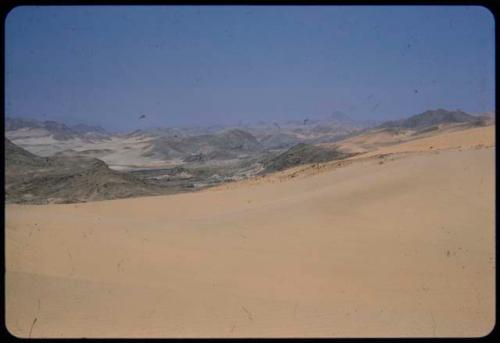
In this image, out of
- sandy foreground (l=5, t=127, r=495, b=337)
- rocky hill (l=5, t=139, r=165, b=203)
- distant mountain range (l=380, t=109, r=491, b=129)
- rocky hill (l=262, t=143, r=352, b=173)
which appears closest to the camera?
sandy foreground (l=5, t=127, r=495, b=337)

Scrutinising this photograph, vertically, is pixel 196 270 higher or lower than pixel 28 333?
lower

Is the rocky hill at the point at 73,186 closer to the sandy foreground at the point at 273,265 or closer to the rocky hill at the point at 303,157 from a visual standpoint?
the sandy foreground at the point at 273,265

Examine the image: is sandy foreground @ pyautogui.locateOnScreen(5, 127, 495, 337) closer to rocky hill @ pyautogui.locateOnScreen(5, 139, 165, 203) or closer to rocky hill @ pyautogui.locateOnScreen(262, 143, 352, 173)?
rocky hill @ pyautogui.locateOnScreen(5, 139, 165, 203)

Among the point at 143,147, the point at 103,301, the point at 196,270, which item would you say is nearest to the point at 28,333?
the point at 103,301

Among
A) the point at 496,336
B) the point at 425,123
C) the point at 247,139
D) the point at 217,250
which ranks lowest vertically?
the point at 247,139

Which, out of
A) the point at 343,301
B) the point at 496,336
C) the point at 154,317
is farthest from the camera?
the point at 343,301

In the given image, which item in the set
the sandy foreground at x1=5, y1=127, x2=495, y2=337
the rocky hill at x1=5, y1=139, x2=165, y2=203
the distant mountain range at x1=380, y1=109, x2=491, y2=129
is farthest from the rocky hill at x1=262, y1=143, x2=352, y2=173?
the distant mountain range at x1=380, y1=109, x2=491, y2=129

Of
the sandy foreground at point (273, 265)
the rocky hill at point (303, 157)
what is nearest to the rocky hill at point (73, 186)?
the sandy foreground at point (273, 265)

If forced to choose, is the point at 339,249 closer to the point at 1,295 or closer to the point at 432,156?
the point at 1,295

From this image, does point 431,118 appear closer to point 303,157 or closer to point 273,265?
point 303,157
